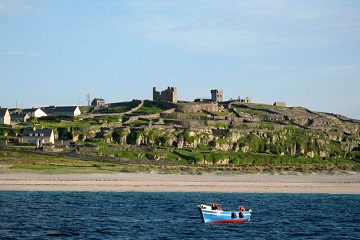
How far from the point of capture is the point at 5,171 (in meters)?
81.8

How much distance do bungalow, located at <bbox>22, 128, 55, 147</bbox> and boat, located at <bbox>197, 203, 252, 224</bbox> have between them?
56174mm

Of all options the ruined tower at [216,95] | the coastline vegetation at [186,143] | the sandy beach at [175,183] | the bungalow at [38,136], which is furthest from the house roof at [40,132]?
the ruined tower at [216,95]

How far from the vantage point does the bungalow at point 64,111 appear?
14038 cm

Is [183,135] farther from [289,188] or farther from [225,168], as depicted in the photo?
[289,188]

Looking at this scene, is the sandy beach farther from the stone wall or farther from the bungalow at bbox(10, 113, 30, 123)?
the stone wall

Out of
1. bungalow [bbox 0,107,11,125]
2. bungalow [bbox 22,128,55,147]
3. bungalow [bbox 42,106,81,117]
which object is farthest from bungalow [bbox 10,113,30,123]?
bungalow [bbox 22,128,55,147]

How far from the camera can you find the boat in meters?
54.5

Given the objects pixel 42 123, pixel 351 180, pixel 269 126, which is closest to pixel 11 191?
pixel 351 180

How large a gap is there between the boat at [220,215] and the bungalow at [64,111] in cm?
8591

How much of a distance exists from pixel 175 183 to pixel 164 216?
2097cm

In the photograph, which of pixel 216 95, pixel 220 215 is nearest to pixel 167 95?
pixel 216 95

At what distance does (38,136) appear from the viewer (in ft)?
351

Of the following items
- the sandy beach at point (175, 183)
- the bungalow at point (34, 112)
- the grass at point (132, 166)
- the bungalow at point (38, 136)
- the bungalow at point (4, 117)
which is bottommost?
the sandy beach at point (175, 183)

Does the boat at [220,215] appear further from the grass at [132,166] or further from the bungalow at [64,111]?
the bungalow at [64,111]
